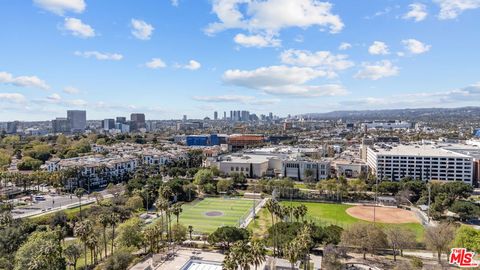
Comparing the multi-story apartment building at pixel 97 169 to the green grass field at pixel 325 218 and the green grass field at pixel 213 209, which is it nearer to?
the green grass field at pixel 213 209

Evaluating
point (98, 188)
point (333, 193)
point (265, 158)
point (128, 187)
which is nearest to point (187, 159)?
point (265, 158)

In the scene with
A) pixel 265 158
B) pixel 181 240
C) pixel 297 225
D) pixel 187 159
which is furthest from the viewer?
pixel 187 159

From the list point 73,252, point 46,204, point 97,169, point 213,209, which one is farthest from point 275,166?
point 73,252

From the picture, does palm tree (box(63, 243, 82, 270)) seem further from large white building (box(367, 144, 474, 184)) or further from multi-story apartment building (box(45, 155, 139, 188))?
large white building (box(367, 144, 474, 184))

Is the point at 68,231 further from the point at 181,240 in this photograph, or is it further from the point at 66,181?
the point at 66,181

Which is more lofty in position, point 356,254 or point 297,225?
point 297,225

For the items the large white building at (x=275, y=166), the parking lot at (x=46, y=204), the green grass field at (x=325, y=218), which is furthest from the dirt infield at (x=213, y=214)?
the large white building at (x=275, y=166)
